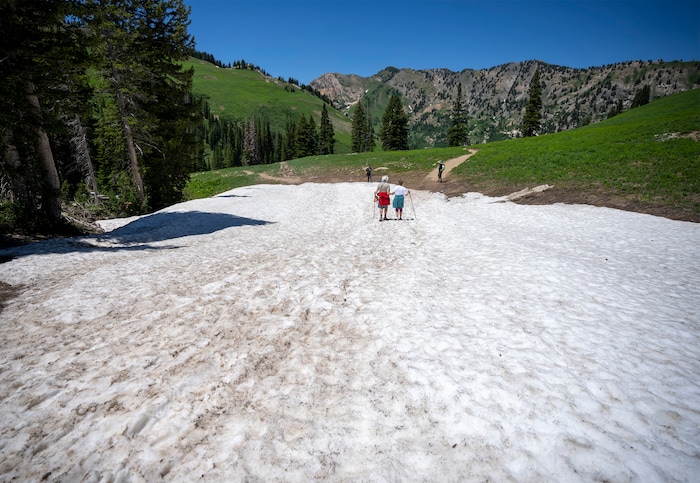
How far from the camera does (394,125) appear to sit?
87.9 meters

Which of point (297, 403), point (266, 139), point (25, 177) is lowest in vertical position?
point (297, 403)

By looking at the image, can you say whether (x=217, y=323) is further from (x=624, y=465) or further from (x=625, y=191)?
(x=625, y=191)

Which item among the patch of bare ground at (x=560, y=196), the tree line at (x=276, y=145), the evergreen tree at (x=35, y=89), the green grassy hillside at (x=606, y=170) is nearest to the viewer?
the evergreen tree at (x=35, y=89)

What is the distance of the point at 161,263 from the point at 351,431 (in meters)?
9.04

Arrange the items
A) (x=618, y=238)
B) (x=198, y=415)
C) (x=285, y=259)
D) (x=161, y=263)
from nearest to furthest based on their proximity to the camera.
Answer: (x=198, y=415)
(x=161, y=263)
(x=285, y=259)
(x=618, y=238)

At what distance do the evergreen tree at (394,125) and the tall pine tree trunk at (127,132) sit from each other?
74.0 meters

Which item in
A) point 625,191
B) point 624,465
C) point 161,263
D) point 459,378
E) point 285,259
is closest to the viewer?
point 624,465

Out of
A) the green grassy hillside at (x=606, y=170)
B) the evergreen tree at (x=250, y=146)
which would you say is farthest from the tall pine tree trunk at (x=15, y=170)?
the evergreen tree at (x=250, y=146)

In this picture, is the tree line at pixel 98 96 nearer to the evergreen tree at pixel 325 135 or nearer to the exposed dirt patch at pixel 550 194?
the exposed dirt patch at pixel 550 194

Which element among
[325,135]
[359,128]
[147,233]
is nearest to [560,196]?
[147,233]

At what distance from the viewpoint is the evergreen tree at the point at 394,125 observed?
285ft

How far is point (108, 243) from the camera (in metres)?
12.9

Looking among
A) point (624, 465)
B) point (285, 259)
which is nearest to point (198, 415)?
point (624, 465)

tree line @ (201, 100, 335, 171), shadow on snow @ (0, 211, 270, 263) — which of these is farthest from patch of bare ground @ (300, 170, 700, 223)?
tree line @ (201, 100, 335, 171)
